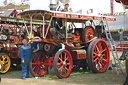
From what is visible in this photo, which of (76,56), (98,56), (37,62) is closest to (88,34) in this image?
(98,56)

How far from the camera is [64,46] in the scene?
339 inches

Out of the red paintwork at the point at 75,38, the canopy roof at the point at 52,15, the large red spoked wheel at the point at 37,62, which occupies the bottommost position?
the large red spoked wheel at the point at 37,62

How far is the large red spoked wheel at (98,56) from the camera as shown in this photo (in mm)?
9055

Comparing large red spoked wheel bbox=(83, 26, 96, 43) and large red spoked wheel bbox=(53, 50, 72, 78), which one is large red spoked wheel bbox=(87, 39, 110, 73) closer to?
large red spoked wheel bbox=(83, 26, 96, 43)

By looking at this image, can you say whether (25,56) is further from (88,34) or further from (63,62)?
(88,34)

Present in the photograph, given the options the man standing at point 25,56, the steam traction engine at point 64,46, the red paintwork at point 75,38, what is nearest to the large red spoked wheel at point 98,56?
the steam traction engine at point 64,46

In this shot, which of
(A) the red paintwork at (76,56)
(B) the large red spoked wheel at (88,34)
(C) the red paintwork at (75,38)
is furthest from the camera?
(B) the large red spoked wheel at (88,34)

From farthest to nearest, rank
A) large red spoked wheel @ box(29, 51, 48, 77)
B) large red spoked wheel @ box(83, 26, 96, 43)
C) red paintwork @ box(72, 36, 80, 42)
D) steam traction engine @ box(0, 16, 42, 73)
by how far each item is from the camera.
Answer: steam traction engine @ box(0, 16, 42, 73) < large red spoked wheel @ box(83, 26, 96, 43) < red paintwork @ box(72, 36, 80, 42) < large red spoked wheel @ box(29, 51, 48, 77)

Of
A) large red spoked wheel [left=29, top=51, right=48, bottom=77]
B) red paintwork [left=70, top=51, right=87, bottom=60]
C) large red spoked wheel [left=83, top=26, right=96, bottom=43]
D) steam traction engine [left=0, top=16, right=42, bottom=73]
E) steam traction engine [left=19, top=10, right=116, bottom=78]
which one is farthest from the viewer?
steam traction engine [left=0, top=16, right=42, bottom=73]

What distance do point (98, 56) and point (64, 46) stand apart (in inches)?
59.2

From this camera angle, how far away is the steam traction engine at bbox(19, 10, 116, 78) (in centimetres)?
841

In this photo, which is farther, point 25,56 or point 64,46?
point 64,46

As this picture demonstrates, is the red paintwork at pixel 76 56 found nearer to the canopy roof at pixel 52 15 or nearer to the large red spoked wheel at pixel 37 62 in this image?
the large red spoked wheel at pixel 37 62

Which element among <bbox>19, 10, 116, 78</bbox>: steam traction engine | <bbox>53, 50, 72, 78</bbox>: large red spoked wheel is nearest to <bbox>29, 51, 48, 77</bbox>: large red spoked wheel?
<bbox>19, 10, 116, 78</bbox>: steam traction engine
